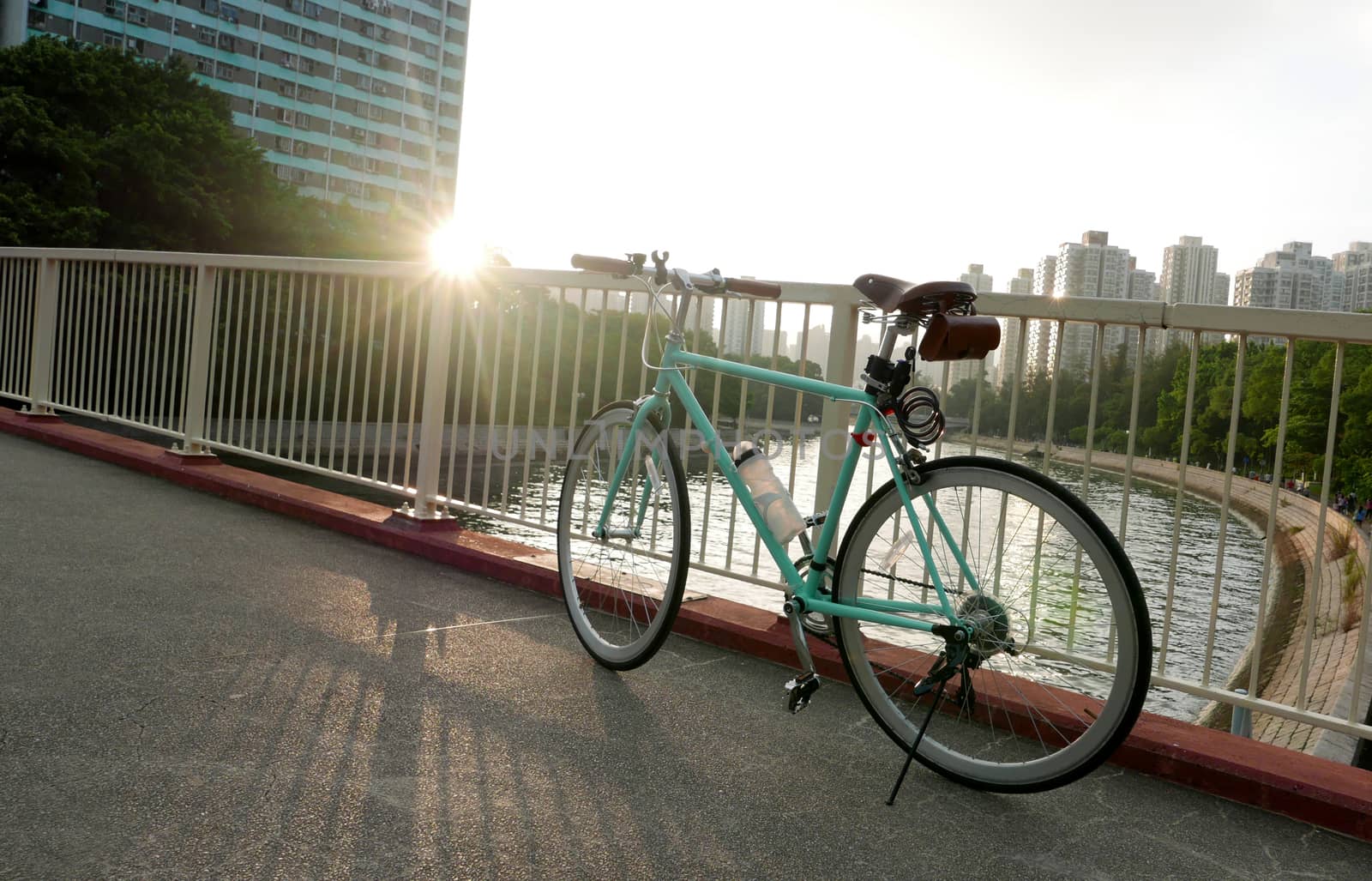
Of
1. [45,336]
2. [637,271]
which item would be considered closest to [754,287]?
[637,271]

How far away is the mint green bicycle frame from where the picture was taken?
251cm

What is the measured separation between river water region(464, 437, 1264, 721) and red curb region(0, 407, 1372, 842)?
258 mm

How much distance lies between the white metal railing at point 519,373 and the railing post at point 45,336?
0.02 meters

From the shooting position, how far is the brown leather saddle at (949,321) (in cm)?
245

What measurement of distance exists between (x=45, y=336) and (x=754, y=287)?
21.9 feet

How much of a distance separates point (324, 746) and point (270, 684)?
18.0 inches

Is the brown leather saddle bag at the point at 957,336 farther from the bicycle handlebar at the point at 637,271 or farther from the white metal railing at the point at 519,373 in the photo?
the bicycle handlebar at the point at 637,271

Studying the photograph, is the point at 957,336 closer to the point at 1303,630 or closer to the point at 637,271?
the point at 637,271

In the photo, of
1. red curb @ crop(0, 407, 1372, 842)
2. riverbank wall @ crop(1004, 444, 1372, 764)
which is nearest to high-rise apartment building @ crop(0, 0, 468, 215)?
riverbank wall @ crop(1004, 444, 1372, 764)

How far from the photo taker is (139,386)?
6938 mm

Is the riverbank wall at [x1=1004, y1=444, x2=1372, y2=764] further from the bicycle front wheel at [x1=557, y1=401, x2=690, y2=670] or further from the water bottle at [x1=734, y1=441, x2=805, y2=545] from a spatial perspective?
the bicycle front wheel at [x1=557, y1=401, x2=690, y2=670]

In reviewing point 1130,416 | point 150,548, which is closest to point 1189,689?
point 1130,416

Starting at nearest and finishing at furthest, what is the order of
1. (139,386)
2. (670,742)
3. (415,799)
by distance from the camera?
(415,799) → (670,742) → (139,386)

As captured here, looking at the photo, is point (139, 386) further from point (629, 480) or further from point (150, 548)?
point (629, 480)
